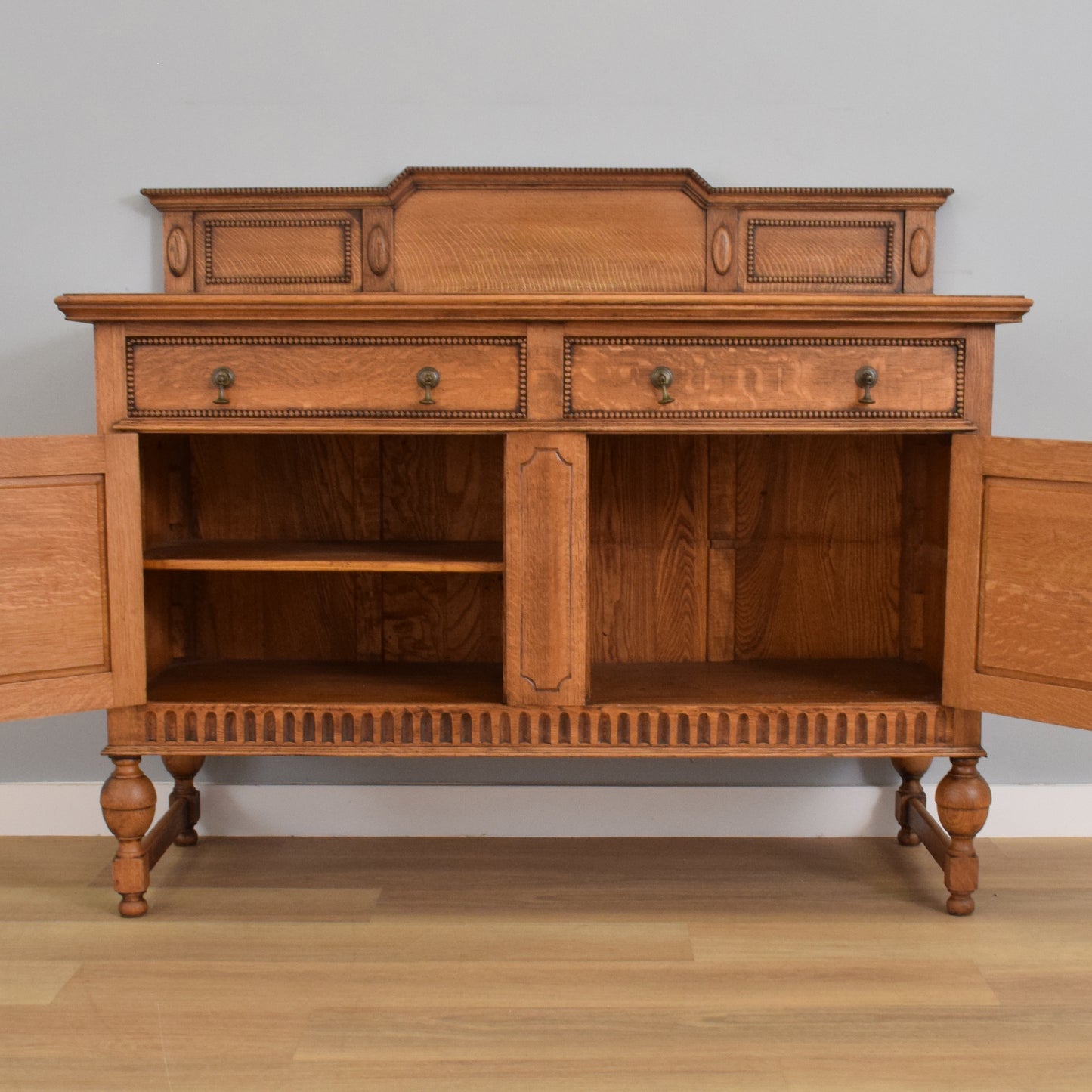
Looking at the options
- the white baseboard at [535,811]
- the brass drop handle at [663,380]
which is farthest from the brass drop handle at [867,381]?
the white baseboard at [535,811]

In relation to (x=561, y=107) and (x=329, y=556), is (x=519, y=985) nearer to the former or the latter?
(x=329, y=556)

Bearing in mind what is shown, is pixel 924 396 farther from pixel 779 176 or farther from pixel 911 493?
pixel 779 176

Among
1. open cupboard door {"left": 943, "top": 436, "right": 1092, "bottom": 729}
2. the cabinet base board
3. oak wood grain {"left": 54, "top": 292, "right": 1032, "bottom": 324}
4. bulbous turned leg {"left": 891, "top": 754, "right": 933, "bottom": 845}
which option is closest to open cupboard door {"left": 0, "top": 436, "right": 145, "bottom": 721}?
the cabinet base board

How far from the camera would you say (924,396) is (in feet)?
6.89

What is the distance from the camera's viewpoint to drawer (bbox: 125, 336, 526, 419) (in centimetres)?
209

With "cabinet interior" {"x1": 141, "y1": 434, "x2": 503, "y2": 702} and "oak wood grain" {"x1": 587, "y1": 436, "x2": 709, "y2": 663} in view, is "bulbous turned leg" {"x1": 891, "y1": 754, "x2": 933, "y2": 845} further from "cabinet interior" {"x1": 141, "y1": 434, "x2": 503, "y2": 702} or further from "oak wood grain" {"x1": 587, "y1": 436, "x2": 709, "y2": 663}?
"cabinet interior" {"x1": 141, "y1": 434, "x2": 503, "y2": 702}

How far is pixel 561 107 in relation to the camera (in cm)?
253

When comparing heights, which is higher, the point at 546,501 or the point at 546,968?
the point at 546,501

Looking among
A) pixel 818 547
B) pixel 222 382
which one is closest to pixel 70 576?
pixel 222 382

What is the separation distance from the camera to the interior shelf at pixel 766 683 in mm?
2211

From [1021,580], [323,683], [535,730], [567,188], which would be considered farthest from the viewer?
[567,188]

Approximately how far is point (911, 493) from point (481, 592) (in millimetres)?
1033

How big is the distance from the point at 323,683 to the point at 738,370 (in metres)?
1.10

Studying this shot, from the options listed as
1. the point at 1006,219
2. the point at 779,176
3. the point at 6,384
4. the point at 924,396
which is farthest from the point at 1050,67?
the point at 6,384
